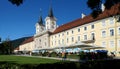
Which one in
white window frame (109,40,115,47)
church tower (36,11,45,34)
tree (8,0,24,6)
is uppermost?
church tower (36,11,45,34)

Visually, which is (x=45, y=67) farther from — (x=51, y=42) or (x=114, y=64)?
(x=51, y=42)

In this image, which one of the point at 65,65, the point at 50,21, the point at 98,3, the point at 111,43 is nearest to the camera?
the point at 65,65

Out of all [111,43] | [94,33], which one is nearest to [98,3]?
[111,43]

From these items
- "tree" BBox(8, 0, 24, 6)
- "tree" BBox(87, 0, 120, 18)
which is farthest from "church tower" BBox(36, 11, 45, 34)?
"tree" BBox(8, 0, 24, 6)

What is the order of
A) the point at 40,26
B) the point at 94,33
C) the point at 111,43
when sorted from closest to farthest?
the point at 111,43 → the point at 94,33 → the point at 40,26

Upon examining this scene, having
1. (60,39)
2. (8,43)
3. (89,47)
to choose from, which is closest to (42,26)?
(8,43)

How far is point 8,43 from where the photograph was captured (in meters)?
111

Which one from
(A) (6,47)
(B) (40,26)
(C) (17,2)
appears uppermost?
(B) (40,26)

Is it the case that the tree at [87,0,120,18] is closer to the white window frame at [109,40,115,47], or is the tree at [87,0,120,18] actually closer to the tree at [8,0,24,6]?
the tree at [8,0,24,6]

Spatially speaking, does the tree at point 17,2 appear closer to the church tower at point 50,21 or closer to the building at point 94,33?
the building at point 94,33

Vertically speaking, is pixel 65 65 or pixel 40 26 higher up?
pixel 40 26

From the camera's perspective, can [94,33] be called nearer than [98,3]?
No

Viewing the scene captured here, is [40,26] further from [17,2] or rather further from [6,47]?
[17,2]

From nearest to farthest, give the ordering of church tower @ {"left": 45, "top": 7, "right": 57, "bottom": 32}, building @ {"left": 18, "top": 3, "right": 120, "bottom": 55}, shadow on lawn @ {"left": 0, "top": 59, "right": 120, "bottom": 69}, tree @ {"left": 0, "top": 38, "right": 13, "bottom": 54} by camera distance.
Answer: shadow on lawn @ {"left": 0, "top": 59, "right": 120, "bottom": 69} → building @ {"left": 18, "top": 3, "right": 120, "bottom": 55} → church tower @ {"left": 45, "top": 7, "right": 57, "bottom": 32} → tree @ {"left": 0, "top": 38, "right": 13, "bottom": 54}
